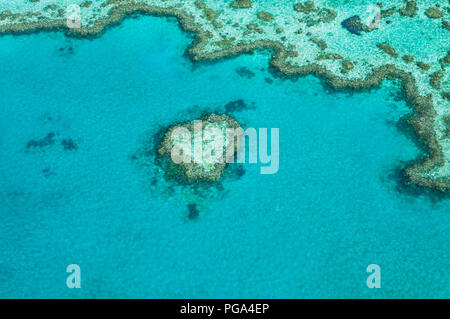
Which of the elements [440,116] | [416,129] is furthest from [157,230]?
[440,116]

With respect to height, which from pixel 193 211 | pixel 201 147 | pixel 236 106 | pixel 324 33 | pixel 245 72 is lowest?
pixel 193 211

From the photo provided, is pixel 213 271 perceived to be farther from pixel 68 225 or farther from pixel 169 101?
pixel 169 101

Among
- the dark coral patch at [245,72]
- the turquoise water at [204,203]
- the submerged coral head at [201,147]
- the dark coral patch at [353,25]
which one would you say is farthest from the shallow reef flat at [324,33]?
the submerged coral head at [201,147]

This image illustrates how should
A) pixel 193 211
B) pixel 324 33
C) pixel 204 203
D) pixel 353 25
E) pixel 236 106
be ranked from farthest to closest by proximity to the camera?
pixel 353 25 < pixel 324 33 < pixel 236 106 < pixel 204 203 < pixel 193 211

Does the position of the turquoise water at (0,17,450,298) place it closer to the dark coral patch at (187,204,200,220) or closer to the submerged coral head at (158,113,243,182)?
the dark coral patch at (187,204,200,220)

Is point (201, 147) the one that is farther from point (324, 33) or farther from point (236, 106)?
point (324, 33)

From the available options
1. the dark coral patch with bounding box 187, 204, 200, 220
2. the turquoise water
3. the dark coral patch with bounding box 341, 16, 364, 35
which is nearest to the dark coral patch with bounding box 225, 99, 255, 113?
the turquoise water

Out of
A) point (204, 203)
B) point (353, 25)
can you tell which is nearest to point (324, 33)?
point (353, 25)
